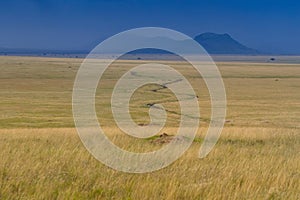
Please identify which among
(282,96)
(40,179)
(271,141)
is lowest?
(282,96)

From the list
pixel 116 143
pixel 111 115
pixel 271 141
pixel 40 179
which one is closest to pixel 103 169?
pixel 40 179

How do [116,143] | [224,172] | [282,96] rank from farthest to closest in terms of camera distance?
[282,96] → [116,143] → [224,172]

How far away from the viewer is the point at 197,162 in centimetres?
910

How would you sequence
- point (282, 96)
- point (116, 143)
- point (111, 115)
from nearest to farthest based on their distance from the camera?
point (116, 143) < point (111, 115) < point (282, 96)

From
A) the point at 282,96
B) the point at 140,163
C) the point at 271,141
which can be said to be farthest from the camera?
the point at 282,96

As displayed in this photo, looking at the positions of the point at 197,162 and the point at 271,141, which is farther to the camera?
the point at 271,141

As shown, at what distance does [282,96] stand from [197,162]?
8587 centimetres

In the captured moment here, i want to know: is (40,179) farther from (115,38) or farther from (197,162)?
(115,38)

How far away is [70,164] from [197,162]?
102 inches

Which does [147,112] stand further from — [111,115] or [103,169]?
[103,169]

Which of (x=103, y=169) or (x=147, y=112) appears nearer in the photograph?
(x=103, y=169)

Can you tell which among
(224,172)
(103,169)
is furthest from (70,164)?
(224,172)

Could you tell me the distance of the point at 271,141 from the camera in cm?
1502

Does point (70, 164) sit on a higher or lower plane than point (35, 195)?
lower
